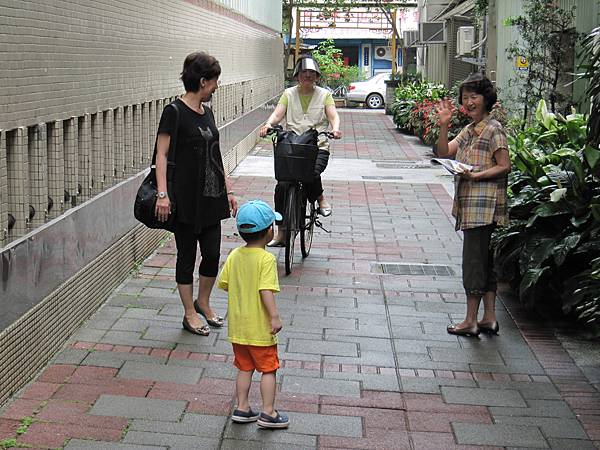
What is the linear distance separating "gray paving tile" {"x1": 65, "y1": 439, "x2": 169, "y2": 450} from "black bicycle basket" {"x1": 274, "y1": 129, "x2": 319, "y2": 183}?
403cm

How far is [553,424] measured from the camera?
202 inches

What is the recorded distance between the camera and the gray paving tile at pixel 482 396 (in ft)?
17.9

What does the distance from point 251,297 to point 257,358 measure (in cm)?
30

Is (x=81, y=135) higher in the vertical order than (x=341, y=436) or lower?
higher

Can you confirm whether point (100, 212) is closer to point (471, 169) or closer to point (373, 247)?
point (471, 169)

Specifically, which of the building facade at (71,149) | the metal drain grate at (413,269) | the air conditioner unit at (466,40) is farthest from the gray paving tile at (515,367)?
the air conditioner unit at (466,40)

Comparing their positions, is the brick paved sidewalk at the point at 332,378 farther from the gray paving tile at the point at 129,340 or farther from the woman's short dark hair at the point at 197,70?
the woman's short dark hair at the point at 197,70

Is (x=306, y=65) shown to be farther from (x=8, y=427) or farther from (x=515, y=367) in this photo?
(x=8, y=427)

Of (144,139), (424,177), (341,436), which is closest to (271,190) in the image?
(424,177)

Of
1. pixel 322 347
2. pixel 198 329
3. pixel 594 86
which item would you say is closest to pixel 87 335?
pixel 198 329

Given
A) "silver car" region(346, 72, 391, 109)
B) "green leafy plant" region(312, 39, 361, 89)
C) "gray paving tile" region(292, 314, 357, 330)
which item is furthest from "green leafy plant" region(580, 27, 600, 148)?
"green leafy plant" region(312, 39, 361, 89)

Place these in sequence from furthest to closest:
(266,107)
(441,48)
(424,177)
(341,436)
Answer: (441,48)
(266,107)
(424,177)
(341,436)

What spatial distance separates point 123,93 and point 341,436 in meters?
3.95

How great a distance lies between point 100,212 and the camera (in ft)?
23.3
